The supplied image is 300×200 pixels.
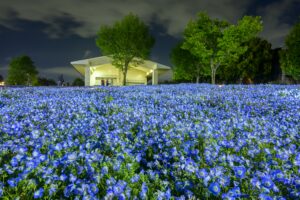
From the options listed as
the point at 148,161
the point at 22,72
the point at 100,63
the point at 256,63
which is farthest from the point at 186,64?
the point at 148,161

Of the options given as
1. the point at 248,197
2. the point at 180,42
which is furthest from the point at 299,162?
the point at 180,42

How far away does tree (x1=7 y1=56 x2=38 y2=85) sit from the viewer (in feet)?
295

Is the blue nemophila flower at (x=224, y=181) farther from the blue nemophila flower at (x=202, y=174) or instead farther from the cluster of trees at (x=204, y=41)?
the cluster of trees at (x=204, y=41)

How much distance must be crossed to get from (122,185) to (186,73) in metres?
62.0

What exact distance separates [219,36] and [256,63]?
17091 millimetres

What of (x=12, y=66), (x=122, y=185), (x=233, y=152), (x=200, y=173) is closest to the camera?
(x=122, y=185)

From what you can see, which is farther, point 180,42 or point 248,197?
point 180,42

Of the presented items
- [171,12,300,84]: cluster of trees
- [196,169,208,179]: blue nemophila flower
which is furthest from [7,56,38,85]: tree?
[196,169,208,179]: blue nemophila flower

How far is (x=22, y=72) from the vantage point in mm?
91562

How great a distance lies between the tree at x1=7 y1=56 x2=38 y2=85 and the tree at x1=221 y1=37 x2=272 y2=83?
215ft

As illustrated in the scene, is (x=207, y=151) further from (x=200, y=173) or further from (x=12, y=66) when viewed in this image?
(x=12, y=66)

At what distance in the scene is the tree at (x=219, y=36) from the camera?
43.6 m

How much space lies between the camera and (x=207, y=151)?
11.3 feet

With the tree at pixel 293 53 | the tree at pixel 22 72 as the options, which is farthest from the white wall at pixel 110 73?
the tree at pixel 22 72
